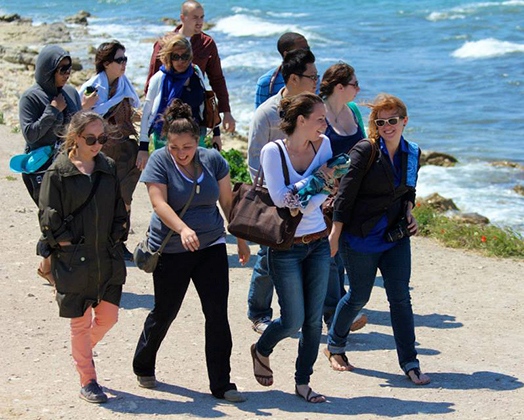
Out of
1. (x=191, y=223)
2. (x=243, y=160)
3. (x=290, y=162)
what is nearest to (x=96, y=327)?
(x=191, y=223)

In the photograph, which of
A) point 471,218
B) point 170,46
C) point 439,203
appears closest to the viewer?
point 170,46

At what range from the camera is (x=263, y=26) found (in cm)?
4253

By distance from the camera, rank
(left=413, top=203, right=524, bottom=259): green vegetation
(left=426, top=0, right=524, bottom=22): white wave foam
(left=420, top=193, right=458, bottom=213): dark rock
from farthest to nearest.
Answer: (left=426, top=0, right=524, bottom=22): white wave foam, (left=420, top=193, right=458, bottom=213): dark rock, (left=413, top=203, right=524, bottom=259): green vegetation

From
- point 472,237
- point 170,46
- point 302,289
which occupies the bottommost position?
point 472,237

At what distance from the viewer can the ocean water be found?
17.6m

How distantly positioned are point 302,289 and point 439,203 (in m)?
8.23

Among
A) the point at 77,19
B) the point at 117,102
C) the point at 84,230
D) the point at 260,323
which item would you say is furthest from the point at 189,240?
the point at 77,19

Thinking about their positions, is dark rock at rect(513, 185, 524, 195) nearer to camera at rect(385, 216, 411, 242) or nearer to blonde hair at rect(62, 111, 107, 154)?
camera at rect(385, 216, 411, 242)

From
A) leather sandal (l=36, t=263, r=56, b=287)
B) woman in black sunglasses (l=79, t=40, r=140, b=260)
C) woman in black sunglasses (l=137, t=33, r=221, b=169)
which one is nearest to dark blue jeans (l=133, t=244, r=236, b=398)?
leather sandal (l=36, t=263, r=56, b=287)

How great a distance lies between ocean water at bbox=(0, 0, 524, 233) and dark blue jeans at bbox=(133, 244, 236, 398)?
8418 mm

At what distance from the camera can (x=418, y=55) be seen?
3222 cm

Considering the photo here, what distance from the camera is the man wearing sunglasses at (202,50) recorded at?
9.21 m

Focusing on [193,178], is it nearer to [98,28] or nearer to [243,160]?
[243,160]

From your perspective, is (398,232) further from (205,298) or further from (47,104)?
(47,104)
